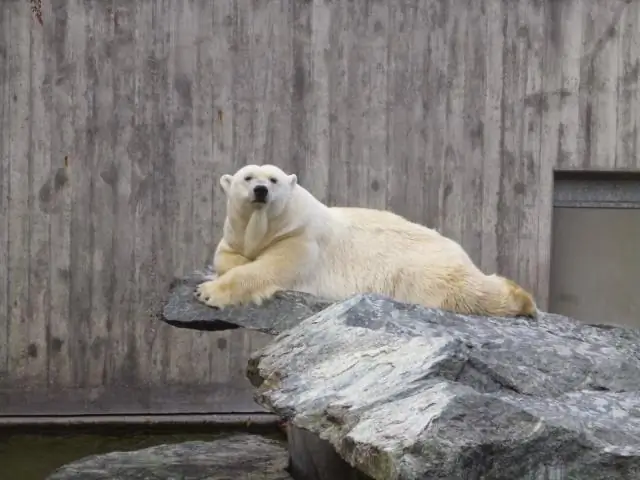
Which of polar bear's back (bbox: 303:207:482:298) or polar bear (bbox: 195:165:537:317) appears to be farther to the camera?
polar bear's back (bbox: 303:207:482:298)

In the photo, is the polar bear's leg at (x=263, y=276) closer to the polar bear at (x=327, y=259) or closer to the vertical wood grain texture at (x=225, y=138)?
the polar bear at (x=327, y=259)

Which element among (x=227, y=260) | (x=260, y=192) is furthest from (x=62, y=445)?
(x=260, y=192)

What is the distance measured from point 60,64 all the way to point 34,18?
277 mm

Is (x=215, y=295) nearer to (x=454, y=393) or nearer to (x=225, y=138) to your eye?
(x=454, y=393)

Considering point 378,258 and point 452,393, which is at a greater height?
point 378,258

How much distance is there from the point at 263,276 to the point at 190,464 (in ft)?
2.53

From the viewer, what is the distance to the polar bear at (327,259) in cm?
339

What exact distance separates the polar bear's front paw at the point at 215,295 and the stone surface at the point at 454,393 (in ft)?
1.87

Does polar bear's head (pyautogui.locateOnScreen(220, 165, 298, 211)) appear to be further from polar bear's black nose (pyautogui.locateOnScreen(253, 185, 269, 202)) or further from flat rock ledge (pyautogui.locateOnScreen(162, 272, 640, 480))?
flat rock ledge (pyautogui.locateOnScreen(162, 272, 640, 480))

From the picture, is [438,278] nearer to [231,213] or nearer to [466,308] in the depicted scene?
[466,308]

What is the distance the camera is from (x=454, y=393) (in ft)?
6.10

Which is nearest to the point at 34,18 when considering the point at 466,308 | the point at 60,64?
the point at 60,64

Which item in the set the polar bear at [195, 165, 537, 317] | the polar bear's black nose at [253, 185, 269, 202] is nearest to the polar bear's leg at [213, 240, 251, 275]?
the polar bear at [195, 165, 537, 317]

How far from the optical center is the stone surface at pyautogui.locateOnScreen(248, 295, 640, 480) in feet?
5.83
